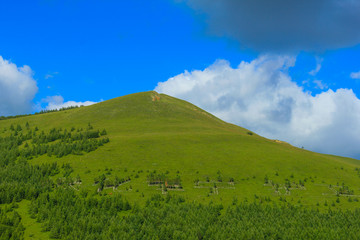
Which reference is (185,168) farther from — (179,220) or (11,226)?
(11,226)

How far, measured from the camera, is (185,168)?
85.0m

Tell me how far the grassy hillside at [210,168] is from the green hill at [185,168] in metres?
0.19

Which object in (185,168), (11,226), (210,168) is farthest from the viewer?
(210,168)

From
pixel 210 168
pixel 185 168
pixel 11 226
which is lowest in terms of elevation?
pixel 11 226

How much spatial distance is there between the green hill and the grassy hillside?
0.63 feet

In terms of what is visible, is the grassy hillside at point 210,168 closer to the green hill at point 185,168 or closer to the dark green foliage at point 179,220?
the green hill at point 185,168

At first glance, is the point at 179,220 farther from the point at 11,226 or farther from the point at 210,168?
the point at 210,168

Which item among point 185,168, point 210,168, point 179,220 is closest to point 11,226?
point 179,220

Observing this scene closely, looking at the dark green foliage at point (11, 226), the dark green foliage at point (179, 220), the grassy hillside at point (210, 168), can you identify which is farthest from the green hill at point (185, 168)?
the dark green foliage at point (179, 220)

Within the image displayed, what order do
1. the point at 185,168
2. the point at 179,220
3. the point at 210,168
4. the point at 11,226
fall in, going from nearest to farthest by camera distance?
the point at 11,226
the point at 179,220
the point at 185,168
the point at 210,168

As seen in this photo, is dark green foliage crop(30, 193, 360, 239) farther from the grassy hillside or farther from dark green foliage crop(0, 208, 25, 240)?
the grassy hillside

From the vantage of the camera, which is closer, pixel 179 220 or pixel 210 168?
pixel 179 220

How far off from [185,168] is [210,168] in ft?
27.3

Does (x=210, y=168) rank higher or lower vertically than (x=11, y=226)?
higher
